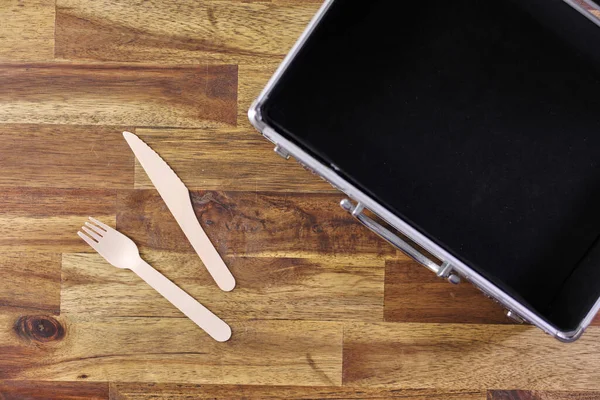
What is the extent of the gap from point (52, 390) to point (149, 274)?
20 cm

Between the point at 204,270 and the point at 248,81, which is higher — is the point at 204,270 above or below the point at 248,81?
below

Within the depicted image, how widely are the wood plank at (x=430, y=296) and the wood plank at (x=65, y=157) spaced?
36 centimetres

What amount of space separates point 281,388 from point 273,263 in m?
0.16

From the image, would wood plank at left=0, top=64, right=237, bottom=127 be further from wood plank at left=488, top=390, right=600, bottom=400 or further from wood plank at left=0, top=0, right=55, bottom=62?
wood plank at left=488, top=390, right=600, bottom=400

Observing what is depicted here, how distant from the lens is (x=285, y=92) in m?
0.51

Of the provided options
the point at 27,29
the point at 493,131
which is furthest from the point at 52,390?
the point at 493,131

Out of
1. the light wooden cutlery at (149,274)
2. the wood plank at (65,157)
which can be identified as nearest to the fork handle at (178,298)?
the light wooden cutlery at (149,274)

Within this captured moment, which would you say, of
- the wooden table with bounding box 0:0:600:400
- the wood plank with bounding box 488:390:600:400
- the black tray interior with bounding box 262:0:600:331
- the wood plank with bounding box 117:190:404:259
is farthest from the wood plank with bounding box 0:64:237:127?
the wood plank with bounding box 488:390:600:400

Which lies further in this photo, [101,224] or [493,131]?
[101,224]

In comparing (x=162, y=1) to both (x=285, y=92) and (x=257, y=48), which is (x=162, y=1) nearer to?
(x=257, y=48)

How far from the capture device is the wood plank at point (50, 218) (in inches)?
28.6

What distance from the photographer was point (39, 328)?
73 cm

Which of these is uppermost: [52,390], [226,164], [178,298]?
[226,164]

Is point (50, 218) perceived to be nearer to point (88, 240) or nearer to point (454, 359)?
point (88, 240)
